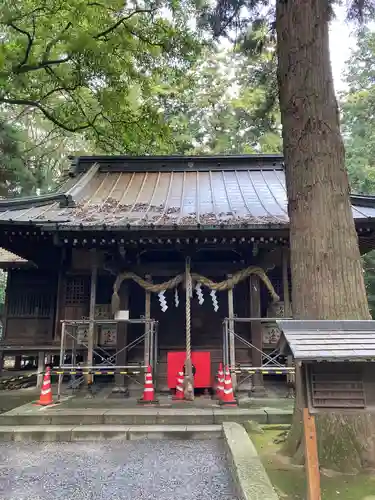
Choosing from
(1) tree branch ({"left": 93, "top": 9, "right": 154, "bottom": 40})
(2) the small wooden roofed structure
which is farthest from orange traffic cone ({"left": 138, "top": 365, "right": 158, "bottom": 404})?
(1) tree branch ({"left": 93, "top": 9, "right": 154, "bottom": 40})

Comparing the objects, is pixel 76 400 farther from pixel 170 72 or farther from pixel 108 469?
pixel 170 72

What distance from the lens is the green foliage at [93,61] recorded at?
25.5 feet

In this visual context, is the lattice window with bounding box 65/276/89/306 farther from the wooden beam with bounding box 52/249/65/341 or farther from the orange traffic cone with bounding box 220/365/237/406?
the orange traffic cone with bounding box 220/365/237/406

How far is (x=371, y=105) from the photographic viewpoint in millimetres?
19891

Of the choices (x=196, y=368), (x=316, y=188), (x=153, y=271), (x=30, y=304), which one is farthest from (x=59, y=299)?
(x=316, y=188)

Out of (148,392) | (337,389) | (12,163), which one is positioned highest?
(12,163)

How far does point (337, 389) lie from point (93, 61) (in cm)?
833

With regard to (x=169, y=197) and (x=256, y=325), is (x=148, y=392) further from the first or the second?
(x=169, y=197)

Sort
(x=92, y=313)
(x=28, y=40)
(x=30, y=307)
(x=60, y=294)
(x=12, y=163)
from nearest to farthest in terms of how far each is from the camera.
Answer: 1. (x=28, y=40)
2. (x=92, y=313)
3. (x=60, y=294)
4. (x=30, y=307)
5. (x=12, y=163)

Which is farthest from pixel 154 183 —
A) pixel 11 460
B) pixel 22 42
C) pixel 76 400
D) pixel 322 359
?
pixel 322 359

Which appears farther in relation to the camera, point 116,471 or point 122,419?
point 122,419

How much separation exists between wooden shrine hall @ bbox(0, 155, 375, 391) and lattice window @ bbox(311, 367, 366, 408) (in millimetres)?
4404

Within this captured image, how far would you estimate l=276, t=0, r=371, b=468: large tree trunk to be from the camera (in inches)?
158

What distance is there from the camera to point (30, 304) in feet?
33.7
